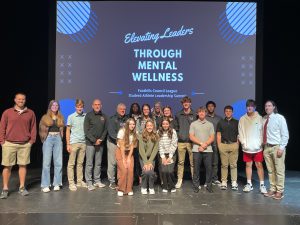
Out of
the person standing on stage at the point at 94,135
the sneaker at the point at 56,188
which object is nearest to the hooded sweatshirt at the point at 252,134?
the person standing on stage at the point at 94,135

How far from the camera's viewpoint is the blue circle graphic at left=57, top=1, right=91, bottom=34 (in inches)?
269

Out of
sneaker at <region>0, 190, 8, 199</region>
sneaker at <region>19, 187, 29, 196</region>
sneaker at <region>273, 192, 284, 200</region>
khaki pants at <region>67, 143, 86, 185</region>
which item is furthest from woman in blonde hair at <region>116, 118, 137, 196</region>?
sneaker at <region>273, 192, 284, 200</region>

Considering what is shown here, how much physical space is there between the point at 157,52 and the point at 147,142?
212cm

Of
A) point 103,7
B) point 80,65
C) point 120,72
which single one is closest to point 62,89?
point 80,65

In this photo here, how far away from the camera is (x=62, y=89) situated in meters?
6.80

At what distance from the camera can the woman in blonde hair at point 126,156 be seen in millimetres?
5320

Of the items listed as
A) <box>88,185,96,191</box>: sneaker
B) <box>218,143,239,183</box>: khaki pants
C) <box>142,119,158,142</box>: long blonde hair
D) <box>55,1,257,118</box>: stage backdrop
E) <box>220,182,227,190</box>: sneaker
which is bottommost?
<box>88,185,96,191</box>: sneaker

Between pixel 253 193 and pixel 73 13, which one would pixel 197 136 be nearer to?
pixel 253 193

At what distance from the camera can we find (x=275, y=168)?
5.24m

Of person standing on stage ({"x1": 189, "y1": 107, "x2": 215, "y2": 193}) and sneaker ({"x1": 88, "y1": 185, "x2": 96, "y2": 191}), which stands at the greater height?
person standing on stage ({"x1": 189, "y1": 107, "x2": 215, "y2": 193})

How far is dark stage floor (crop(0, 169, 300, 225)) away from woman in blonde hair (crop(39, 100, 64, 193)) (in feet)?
0.99

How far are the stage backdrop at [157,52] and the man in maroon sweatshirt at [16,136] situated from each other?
5.43 ft

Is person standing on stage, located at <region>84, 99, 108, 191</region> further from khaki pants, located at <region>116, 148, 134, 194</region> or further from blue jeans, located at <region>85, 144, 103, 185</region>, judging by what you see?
khaki pants, located at <region>116, 148, 134, 194</region>

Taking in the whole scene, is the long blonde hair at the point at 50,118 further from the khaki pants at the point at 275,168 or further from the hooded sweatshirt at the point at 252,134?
the khaki pants at the point at 275,168
